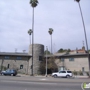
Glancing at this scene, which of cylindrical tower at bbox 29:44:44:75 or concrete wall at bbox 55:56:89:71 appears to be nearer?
concrete wall at bbox 55:56:89:71

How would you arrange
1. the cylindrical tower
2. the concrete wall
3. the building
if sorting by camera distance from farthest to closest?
the cylindrical tower, the building, the concrete wall

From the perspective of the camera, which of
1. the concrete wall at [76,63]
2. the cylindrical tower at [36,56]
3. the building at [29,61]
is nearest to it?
the concrete wall at [76,63]

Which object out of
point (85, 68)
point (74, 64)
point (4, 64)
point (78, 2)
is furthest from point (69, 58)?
point (4, 64)

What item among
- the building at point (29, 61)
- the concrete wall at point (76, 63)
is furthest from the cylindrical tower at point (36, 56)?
the concrete wall at point (76, 63)

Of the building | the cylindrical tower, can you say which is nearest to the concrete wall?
the building

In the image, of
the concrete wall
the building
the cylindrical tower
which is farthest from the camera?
the cylindrical tower

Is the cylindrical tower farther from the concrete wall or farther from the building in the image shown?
the concrete wall

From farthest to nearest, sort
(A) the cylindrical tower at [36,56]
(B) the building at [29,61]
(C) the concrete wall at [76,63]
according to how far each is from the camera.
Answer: (A) the cylindrical tower at [36,56] < (B) the building at [29,61] < (C) the concrete wall at [76,63]

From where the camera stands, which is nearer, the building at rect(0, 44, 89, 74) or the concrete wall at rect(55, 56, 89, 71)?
the concrete wall at rect(55, 56, 89, 71)

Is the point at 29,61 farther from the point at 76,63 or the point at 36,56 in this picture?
the point at 76,63

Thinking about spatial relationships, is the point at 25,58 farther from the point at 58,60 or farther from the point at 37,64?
the point at 58,60

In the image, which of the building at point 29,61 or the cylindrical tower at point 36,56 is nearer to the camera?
the building at point 29,61

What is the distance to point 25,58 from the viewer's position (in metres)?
51.3

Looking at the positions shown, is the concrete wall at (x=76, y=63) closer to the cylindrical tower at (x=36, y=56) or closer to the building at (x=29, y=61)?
the building at (x=29, y=61)
